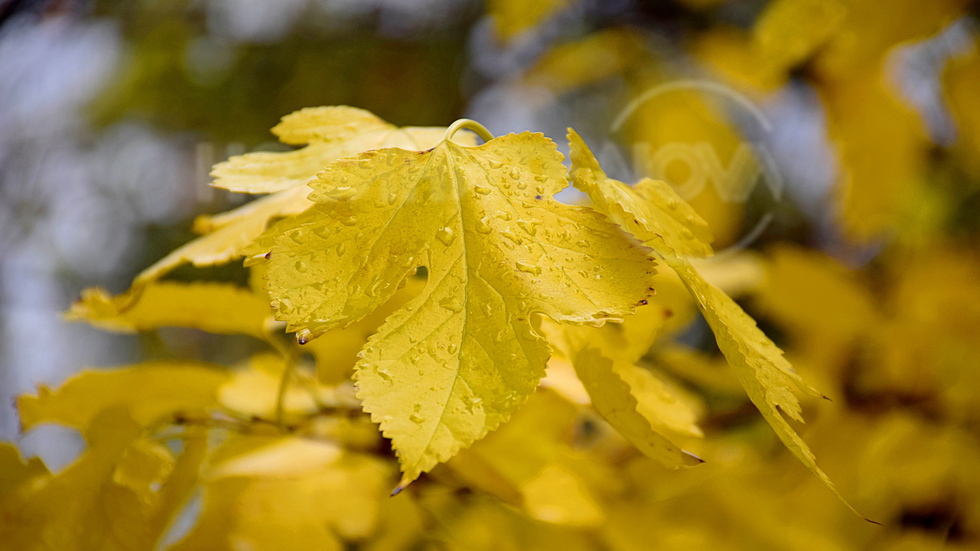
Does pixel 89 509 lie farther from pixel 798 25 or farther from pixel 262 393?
pixel 798 25

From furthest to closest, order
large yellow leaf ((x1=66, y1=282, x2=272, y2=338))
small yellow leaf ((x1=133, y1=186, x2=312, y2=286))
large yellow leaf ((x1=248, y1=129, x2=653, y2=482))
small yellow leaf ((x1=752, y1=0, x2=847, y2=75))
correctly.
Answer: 1. small yellow leaf ((x1=752, y1=0, x2=847, y2=75))
2. large yellow leaf ((x1=66, y1=282, x2=272, y2=338))
3. small yellow leaf ((x1=133, y1=186, x2=312, y2=286))
4. large yellow leaf ((x1=248, y1=129, x2=653, y2=482))

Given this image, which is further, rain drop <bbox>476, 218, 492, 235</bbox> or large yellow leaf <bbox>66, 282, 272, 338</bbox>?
large yellow leaf <bbox>66, 282, 272, 338</bbox>

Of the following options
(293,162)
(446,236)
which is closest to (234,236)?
(293,162)

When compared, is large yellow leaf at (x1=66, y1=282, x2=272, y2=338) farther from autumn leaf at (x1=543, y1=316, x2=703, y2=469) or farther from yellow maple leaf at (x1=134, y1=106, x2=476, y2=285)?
autumn leaf at (x1=543, y1=316, x2=703, y2=469)

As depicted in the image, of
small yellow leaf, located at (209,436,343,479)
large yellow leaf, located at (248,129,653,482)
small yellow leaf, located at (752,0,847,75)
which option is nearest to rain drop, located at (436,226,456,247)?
large yellow leaf, located at (248,129,653,482)

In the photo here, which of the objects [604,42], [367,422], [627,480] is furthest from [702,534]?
[604,42]

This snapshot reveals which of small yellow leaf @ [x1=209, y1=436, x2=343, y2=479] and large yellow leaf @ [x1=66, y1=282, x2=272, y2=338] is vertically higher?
A: large yellow leaf @ [x1=66, y1=282, x2=272, y2=338]
